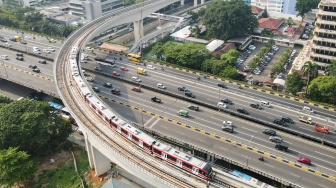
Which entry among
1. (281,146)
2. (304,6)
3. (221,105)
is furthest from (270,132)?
(304,6)

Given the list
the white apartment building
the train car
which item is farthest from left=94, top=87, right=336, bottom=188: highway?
the white apartment building

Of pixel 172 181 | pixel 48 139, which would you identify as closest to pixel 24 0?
pixel 48 139

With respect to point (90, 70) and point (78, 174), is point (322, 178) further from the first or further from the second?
point (90, 70)

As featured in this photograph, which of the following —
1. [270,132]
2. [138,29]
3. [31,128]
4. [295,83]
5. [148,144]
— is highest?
[138,29]

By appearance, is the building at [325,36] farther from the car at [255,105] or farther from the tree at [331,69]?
the car at [255,105]

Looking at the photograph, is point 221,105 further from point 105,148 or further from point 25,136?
point 25,136
